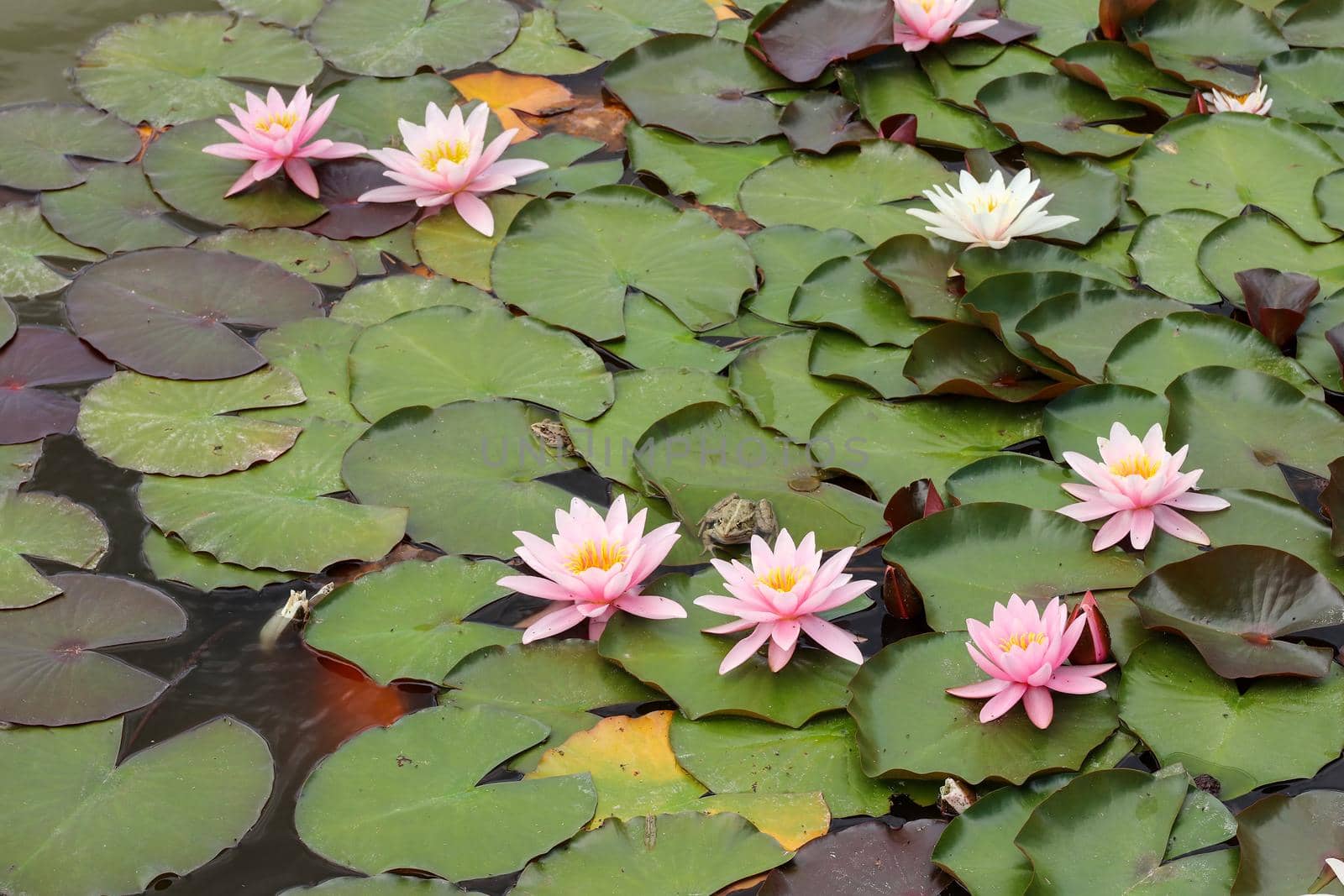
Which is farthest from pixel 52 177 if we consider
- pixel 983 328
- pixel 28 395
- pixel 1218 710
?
Answer: pixel 1218 710

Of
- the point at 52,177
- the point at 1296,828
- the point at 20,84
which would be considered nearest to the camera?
the point at 1296,828

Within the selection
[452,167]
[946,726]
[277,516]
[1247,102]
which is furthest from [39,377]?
[1247,102]

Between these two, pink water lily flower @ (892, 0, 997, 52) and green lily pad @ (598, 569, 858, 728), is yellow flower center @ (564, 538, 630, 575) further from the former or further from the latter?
pink water lily flower @ (892, 0, 997, 52)

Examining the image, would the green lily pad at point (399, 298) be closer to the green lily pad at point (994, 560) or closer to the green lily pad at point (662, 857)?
the green lily pad at point (994, 560)

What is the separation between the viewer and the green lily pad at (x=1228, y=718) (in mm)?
2299

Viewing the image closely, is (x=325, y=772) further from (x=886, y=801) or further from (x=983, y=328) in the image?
(x=983, y=328)

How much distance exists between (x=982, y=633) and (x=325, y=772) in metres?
1.31

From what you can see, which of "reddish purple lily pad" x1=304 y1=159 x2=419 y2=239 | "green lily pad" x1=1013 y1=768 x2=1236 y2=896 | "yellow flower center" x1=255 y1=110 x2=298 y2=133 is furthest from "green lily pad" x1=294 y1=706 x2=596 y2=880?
"yellow flower center" x1=255 y1=110 x2=298 y2=133

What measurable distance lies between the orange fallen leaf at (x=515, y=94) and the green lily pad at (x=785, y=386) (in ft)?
4.81

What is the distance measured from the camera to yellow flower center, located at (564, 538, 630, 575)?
8.59 ft

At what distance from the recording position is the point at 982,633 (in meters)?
2.35

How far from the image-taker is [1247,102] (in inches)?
154

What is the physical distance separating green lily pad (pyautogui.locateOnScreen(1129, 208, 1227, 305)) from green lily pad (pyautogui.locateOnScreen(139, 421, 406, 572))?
2193 mm

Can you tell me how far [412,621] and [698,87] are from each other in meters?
2.39
